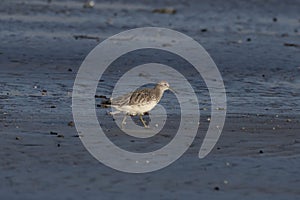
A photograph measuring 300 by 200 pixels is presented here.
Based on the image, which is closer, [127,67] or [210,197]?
[210,197]

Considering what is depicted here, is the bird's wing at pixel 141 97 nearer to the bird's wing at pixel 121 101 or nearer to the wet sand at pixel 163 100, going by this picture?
the bird's wing at pixel 121 101

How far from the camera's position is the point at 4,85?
12.2 meters

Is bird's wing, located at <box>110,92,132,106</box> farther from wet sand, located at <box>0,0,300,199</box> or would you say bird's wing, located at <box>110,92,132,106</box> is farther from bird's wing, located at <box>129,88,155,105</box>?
wet sand, located at <box>0,0,300,199</box>

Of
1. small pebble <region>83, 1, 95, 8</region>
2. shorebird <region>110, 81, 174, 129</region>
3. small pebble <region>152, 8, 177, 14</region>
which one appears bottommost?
shorebird <region>110, 81, 174, 129</region>

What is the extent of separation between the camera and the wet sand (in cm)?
780

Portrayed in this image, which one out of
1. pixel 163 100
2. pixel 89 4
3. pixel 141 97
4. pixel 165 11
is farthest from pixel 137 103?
pixel 89 4

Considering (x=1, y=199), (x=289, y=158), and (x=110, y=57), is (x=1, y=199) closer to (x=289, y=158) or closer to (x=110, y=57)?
(x=289, y=158)

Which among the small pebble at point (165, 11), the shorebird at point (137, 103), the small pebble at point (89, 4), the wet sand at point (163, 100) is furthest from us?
the small pebble at point (89, 4)

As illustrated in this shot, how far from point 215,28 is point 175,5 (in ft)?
10.8

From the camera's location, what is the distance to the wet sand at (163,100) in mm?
7805

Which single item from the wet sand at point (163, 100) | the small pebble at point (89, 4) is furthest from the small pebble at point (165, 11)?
the small pebble at point (89, 4)

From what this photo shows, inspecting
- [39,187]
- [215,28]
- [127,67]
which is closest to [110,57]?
[127,67]

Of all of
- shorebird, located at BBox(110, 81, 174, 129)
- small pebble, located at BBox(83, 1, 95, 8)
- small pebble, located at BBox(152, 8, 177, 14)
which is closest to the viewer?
shorebird, located at BBox(110, 81, 174, 129)

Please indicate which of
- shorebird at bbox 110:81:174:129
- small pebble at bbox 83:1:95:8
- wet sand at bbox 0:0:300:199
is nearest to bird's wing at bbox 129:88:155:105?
shorebird at bbox 110:81:174:129
